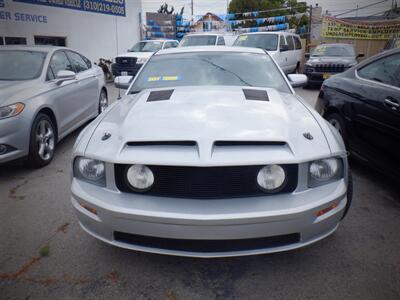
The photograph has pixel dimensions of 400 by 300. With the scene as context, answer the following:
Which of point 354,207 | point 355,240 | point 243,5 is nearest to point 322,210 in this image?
point 355,240

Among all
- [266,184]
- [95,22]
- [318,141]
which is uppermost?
[95,22]

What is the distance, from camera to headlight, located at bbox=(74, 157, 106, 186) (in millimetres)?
2277

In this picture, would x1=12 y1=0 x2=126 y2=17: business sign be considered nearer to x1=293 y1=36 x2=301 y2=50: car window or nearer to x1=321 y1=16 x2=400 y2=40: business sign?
x1=293 y1=36 x2=301 y2=50: car window

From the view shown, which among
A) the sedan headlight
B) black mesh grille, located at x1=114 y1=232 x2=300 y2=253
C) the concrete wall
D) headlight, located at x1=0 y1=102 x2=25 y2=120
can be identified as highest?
the concrete wall

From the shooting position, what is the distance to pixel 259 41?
12383mm

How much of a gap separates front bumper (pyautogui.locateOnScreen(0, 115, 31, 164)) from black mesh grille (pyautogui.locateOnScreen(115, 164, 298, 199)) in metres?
2.61

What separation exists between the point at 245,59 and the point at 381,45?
1593cm

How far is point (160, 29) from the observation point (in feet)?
79.2

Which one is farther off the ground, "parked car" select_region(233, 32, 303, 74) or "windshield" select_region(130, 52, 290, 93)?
"parked car" select_region(233, 32, 303, 74)

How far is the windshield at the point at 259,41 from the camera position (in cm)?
1222

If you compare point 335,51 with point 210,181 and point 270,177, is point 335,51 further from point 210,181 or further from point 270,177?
point 210,181

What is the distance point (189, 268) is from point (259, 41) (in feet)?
36.9

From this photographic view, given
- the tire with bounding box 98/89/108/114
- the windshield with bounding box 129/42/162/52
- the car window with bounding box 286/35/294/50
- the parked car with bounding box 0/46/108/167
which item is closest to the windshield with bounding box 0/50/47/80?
the parked car with bounding box 0/46/108/167

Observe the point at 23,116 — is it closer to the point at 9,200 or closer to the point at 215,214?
the point at 9,200
